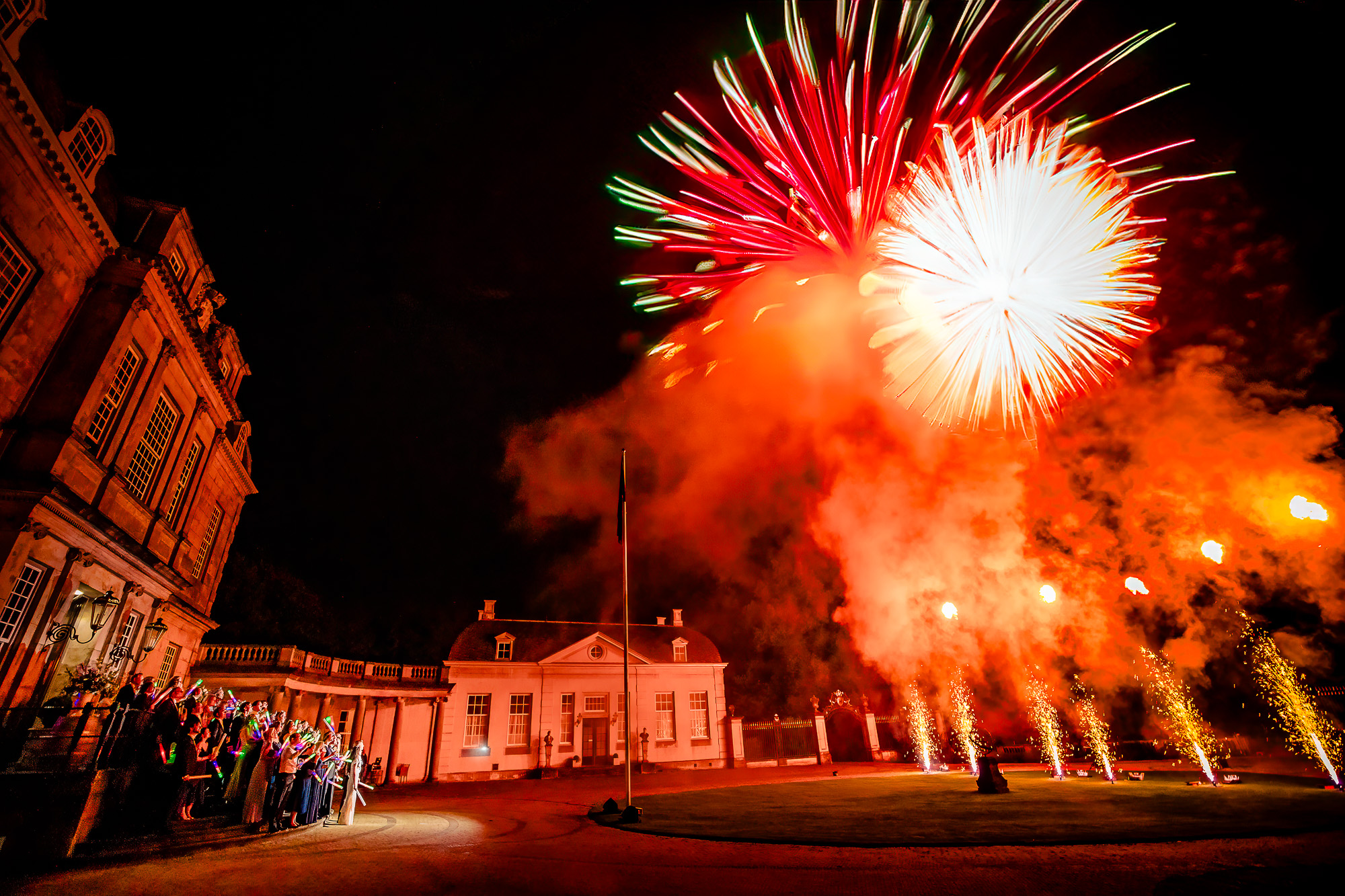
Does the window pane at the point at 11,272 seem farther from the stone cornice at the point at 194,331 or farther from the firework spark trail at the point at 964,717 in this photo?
the firework spark trail at the point at 964,717

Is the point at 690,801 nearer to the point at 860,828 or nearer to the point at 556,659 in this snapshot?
the point at 860,828

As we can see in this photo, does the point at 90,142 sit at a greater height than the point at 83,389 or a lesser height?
greater

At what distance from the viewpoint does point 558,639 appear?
40.3 meters

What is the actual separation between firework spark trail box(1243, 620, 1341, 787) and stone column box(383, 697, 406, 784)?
127ft

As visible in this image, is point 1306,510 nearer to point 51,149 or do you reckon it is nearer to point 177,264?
point 51,149

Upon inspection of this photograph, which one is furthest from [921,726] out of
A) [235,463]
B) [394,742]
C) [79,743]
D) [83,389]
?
[83,389]

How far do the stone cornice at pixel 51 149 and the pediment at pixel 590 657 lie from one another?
102 feet

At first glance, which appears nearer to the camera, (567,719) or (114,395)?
(114,395)

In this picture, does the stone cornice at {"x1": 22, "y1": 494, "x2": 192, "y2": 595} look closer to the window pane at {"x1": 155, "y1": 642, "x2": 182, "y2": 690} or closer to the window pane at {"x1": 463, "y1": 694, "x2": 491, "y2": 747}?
the window pane at {"x1": 155, "y1": 642, "x2": 182, "y2": 690}

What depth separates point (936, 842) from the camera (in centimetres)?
823

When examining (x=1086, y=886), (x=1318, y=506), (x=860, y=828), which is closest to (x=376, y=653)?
(x=860, y=828)

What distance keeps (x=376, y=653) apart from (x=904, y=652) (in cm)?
3640

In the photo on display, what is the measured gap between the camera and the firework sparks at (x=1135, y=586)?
22094 mm

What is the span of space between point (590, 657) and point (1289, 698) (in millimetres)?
34470
